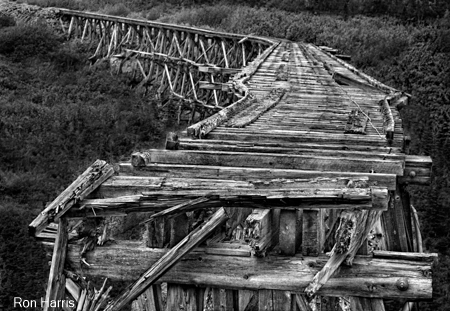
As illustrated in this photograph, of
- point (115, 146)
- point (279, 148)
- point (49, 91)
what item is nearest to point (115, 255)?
point (279, 148)

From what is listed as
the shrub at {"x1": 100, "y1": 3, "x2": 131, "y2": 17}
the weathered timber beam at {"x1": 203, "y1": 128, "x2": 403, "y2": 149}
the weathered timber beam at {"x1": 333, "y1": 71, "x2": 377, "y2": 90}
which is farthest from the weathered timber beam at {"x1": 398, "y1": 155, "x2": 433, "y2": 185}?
the shrub at {"x1": 100, "y1": 3, "x2": 131, "y2": 17}

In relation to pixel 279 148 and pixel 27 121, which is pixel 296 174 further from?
pixel 27 121

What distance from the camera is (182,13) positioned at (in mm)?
27562

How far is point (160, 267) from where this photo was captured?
354cm

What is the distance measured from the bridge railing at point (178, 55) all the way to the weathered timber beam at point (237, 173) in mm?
11260

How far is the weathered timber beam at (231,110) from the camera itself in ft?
19.2

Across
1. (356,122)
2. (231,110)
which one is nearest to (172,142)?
(356,122)

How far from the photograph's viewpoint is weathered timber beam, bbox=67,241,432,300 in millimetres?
3480

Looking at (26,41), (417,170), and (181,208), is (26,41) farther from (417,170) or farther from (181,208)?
(181,208)

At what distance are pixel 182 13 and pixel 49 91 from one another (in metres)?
8.76

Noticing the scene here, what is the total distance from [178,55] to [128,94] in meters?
1.64

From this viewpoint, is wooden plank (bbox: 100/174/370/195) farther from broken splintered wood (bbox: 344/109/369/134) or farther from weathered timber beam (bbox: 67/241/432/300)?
broken splintered wood (bbox: 344/109/369/134)

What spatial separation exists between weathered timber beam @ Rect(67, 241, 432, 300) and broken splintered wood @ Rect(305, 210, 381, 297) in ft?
0.25

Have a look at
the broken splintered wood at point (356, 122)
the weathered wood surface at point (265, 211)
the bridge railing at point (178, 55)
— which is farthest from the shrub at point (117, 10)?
the weathered wood surface at point (265, 211)
